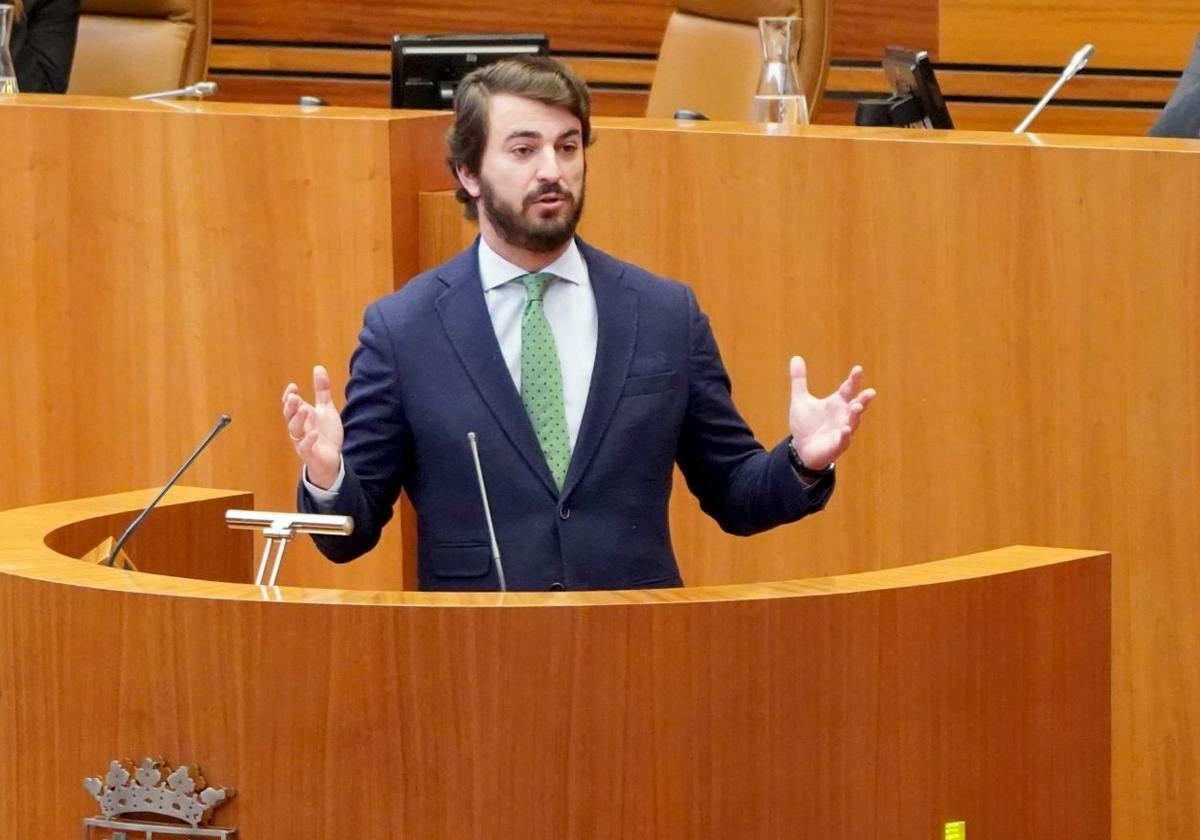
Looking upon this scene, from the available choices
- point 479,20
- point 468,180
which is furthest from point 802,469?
point 479,20

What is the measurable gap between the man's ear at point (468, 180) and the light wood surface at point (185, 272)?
80cm

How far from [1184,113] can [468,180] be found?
1.17 metres

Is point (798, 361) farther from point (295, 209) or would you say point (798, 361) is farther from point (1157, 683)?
point (295, 209)

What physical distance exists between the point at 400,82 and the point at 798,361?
2.11m

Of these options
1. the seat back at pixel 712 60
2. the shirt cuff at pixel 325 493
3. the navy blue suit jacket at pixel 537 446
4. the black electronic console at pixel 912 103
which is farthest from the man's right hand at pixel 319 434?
the seat back at pixel 712 60

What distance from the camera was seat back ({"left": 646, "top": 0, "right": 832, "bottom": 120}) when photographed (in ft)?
15.3

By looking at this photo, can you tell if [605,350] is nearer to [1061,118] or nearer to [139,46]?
[139,46]

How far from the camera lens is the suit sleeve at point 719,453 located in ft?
7.30

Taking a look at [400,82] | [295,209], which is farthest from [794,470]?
[400,82]

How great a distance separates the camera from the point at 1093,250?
2.74m

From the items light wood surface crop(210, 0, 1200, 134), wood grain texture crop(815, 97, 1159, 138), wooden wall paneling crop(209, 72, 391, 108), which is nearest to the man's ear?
light wood surface crop(210, 0, 1200, 134)

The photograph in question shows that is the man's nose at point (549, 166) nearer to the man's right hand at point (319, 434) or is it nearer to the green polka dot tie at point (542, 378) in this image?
the green polka dot tie at point (542, 378)

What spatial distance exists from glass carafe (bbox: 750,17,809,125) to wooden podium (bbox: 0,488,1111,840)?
1809 millimetres

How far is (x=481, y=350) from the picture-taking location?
7.54 feet
